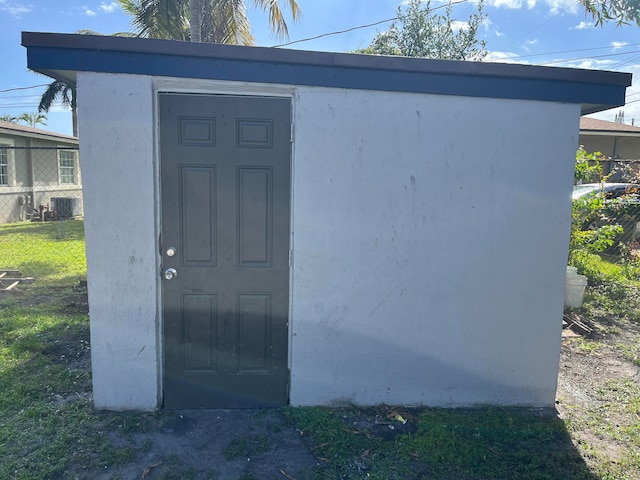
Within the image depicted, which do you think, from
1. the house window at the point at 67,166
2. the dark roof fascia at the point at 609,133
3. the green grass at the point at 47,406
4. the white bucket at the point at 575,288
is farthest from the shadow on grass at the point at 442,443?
the house window at the point at 67,166

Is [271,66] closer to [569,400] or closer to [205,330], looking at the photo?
[205,330]

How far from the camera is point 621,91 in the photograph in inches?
140

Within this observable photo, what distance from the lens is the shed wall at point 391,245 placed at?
3.35 metres

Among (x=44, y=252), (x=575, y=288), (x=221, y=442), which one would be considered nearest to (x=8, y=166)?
(x=44, y=252)

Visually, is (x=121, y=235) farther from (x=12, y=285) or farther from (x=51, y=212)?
(x=51, y=212)

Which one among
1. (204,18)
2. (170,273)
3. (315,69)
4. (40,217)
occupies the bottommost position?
(40,217)

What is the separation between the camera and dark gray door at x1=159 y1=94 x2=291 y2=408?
11.1ft

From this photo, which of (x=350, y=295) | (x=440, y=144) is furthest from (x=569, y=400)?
(x=440, y=144)

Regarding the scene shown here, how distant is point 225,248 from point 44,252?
793 cm

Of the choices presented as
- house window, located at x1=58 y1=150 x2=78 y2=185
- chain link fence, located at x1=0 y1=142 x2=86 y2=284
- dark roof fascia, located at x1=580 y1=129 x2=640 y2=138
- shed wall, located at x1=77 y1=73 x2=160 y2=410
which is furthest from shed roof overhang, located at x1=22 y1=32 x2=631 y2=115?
house window, located at x1=58 y1=150 x2=78 y2=185

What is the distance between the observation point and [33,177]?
15.8 m

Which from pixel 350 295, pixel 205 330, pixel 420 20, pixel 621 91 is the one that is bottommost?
pixel 205 330

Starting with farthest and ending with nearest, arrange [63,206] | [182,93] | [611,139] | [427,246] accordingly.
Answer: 1. [611,139]
2. [63,206]
3. [427,246]
4. [182,93]

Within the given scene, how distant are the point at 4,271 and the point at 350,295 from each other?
669 cm
